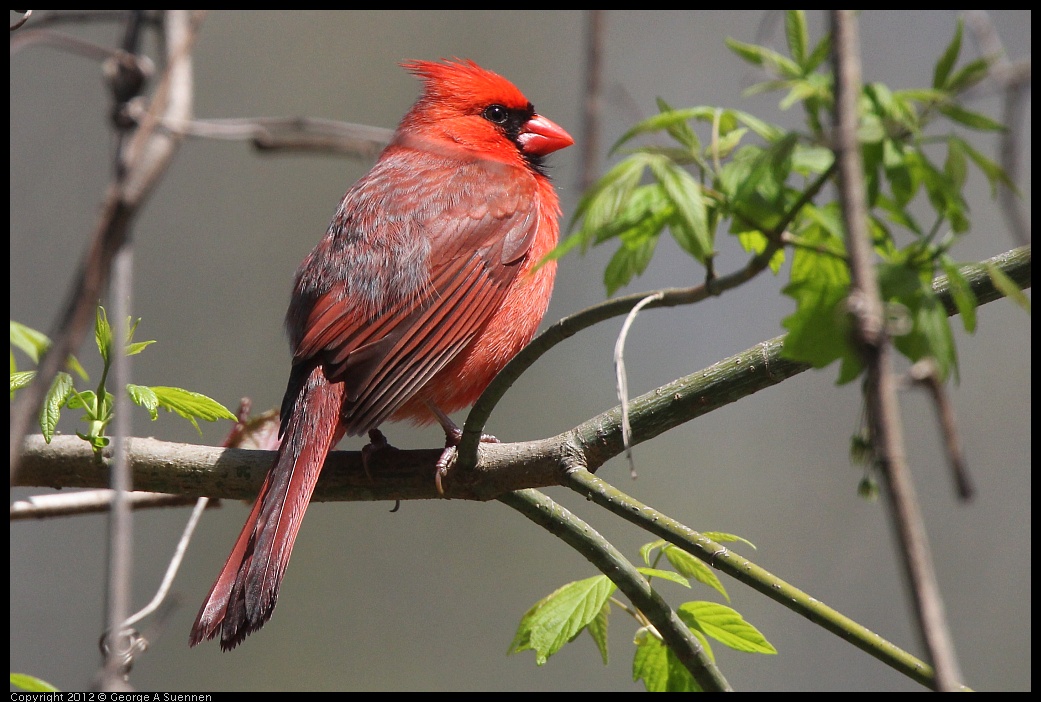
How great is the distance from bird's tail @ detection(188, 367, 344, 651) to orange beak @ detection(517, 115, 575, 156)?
1844mm

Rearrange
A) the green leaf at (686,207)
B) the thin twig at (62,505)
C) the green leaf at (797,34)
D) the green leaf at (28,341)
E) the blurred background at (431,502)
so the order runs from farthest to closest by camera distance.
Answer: the blurred background at (431,502)
the thin twig at (62,505)
the green leaf at (28,341)
the green leaf at (797,34)
the green leaf at (686,207)

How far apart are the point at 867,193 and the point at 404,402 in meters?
1.92

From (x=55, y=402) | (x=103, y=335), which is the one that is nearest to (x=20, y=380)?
(x=55, y=402)

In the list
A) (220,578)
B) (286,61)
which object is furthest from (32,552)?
(220,578)

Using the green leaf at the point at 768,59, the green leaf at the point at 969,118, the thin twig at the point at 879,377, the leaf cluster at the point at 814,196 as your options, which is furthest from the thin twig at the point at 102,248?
the green leaf at the point at 969,118

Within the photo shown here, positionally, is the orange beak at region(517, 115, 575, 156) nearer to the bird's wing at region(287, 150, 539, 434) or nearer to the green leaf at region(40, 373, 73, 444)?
the bird's wing at region(287, 150, 539, 434)

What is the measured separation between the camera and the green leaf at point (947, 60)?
155 cm

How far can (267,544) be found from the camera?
2781mm

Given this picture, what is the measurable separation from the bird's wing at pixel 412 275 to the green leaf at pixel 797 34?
1.71 metres

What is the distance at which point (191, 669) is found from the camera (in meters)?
6.91

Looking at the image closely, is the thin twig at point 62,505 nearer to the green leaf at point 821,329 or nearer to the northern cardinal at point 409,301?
the northern cardinal at point 409,301

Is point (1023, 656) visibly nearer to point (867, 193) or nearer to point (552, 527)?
point (552, 527)

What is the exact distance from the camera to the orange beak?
430 centimetres

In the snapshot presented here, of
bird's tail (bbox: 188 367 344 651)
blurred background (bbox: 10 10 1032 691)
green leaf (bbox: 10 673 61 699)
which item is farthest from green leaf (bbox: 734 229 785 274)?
blurred background (bbox: 10 10 1032 691)
